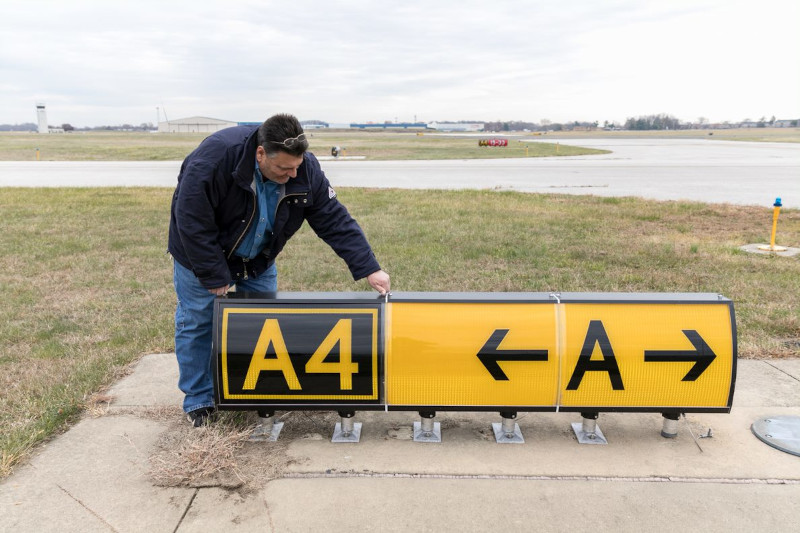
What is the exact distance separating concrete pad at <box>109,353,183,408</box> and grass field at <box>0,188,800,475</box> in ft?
0.53

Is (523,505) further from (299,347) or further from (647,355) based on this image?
(299,347)

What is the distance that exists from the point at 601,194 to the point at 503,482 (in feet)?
45.2

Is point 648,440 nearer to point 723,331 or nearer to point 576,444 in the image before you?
point 576,444

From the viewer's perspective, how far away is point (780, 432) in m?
3.48

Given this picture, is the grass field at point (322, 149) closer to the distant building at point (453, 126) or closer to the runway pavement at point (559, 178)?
the runway pavement at point (559, 178)

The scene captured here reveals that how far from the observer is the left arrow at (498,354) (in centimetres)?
330

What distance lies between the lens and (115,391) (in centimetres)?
411

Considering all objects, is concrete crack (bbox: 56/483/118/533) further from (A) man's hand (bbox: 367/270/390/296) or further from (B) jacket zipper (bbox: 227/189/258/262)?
(A) man's hand (bbox: 367/270/390/296)

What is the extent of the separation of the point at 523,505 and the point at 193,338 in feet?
6.68

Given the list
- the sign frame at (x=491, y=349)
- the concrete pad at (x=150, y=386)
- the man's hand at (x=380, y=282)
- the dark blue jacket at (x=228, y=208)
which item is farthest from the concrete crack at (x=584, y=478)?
the concrete pad at (x=150, y=386)

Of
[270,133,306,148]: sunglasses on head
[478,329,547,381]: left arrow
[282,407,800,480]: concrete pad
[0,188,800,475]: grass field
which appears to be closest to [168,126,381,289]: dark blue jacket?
[270,133,306,148]: sunglasses on head

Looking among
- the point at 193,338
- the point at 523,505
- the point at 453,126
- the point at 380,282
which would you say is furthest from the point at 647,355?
the point at 453,126

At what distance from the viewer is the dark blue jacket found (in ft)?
10.2

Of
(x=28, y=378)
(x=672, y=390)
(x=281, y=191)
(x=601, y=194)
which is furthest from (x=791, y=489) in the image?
(x=601, y=194)
